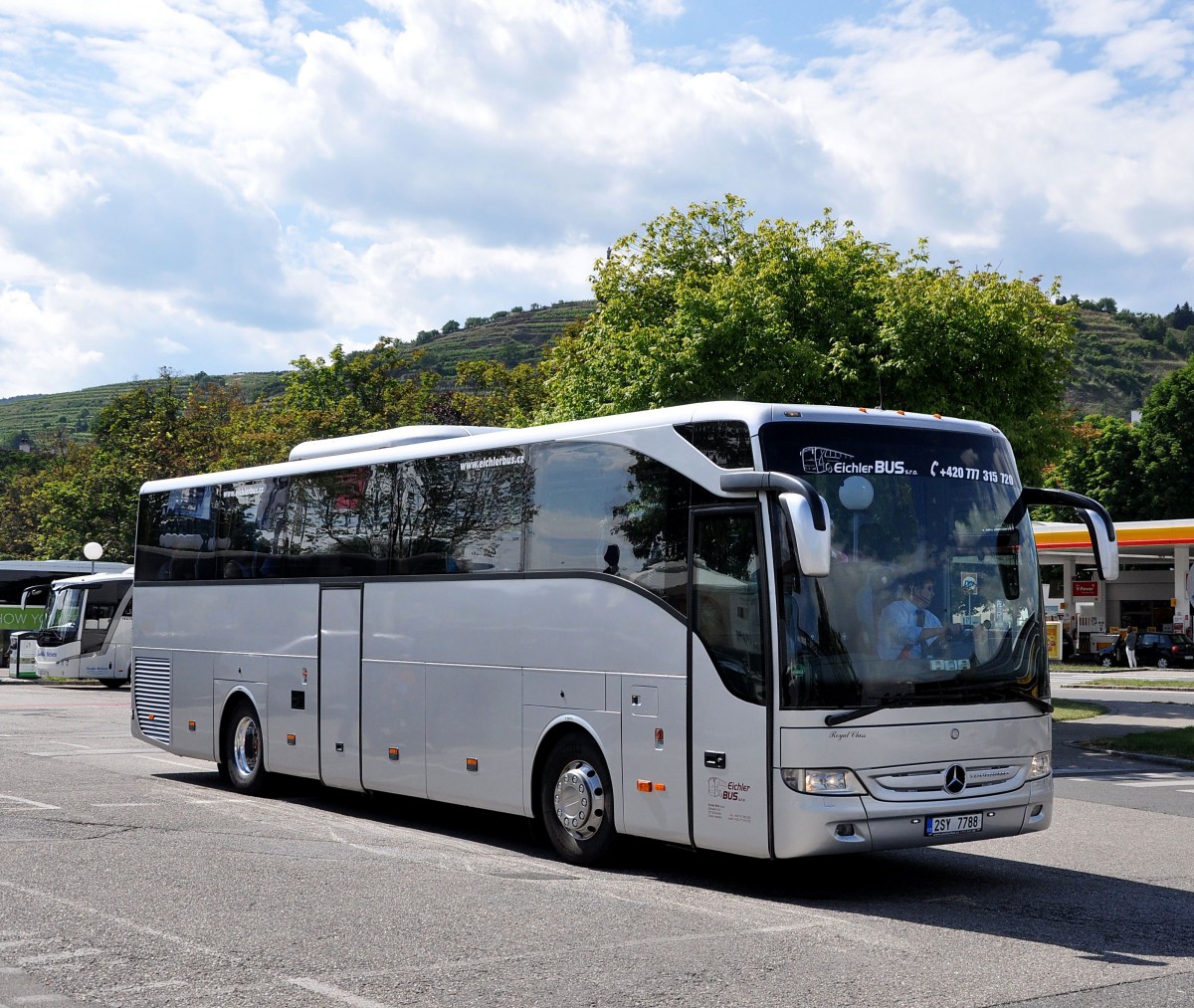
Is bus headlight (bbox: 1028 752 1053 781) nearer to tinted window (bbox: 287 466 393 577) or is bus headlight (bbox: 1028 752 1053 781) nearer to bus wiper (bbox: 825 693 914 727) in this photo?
bus wiper (bbox: 825 693 914 727)

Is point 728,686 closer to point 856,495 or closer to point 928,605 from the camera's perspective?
point 928,605

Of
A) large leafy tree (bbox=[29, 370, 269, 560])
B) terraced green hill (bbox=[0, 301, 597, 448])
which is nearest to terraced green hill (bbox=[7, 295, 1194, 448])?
terraced green hill (bbox=[0, 301, 597, 448])

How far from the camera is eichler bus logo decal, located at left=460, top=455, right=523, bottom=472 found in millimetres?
11988

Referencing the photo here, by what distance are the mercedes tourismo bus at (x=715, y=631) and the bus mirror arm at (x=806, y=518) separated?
2cm

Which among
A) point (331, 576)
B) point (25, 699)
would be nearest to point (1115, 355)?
point (25, 699)

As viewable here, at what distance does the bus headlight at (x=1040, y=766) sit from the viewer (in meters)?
10.1

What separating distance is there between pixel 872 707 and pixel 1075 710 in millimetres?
22979

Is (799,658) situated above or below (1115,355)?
below

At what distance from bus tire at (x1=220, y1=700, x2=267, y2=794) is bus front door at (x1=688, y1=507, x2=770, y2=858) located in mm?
6888

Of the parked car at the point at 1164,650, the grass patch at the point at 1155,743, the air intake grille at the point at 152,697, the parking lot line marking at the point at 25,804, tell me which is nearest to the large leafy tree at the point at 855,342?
the grass patch at the point at 1155,743

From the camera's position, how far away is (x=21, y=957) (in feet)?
24.4

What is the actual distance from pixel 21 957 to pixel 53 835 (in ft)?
15.0

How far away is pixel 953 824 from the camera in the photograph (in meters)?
9.55

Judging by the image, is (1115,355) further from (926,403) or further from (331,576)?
(331,576)
